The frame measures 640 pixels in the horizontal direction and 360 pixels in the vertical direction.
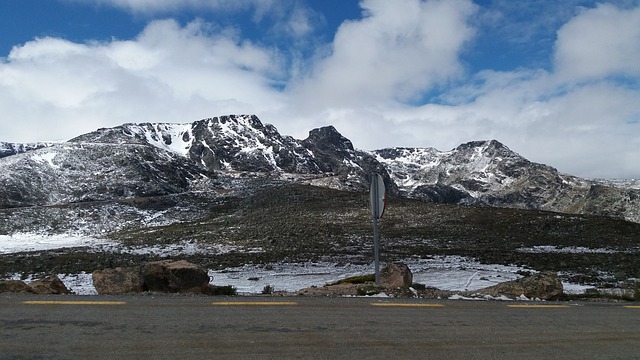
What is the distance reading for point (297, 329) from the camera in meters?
6.75

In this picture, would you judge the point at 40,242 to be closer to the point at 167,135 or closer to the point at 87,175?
the point at 87,175

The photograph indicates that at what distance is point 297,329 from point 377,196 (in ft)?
16.5

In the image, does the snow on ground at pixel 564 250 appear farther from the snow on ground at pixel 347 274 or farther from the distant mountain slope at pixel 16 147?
the distant mountain slope at pixel 16 147

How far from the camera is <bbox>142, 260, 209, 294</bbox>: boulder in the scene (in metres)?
11.8

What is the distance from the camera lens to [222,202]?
68.9 meters

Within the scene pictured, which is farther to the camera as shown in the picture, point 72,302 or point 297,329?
point 72,302

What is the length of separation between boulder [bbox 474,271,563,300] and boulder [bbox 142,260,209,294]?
22.6ft

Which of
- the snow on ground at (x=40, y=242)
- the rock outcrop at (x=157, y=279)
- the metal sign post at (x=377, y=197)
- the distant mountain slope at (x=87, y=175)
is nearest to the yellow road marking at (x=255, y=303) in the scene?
the metal sign post at (x=377, y=197)

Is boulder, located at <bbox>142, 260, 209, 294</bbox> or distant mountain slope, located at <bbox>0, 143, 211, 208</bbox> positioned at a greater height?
distant mountain slope, located at <bbox>0, 143, 211, 208</bbox>

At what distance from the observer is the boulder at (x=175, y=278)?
11.8 meters

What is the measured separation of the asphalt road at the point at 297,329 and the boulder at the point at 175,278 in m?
2.59

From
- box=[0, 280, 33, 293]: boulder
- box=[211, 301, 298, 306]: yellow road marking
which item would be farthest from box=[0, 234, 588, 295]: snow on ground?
box=[211, 301, 298, 306]: yellow road marking

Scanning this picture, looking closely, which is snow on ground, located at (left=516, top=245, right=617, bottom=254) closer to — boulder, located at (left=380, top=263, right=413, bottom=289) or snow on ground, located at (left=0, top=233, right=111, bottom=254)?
boulder, located at (left=380, top=263, right=413, bottom=289)

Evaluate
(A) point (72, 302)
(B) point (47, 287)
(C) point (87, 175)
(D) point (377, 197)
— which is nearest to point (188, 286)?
(B) point (47, 287)
